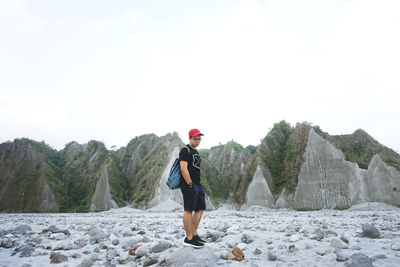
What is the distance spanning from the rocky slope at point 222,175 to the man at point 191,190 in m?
26.6

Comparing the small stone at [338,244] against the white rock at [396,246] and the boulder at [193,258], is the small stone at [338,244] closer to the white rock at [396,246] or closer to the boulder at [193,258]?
the white rock at [396,246]

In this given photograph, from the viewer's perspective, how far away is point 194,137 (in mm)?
4332

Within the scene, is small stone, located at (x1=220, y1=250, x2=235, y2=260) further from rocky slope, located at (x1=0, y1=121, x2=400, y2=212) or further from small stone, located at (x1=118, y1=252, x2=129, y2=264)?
rocky slope, located at (x1=0, y1=121, x2=400, y2=212)

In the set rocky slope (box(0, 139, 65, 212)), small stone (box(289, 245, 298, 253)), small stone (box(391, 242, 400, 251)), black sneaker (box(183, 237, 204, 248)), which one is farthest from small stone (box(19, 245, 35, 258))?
rocky slope (box(0, 139, 65, 212))

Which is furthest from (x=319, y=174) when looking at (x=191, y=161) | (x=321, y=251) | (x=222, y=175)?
(x=222, y=175)

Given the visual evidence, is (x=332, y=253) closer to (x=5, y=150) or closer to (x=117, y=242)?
(x=117, y=242)

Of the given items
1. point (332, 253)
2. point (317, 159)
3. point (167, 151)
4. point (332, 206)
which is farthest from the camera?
point (167, 151)

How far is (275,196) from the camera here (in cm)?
2984

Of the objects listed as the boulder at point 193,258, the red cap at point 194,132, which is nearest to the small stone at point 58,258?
the boulder at point 193,258

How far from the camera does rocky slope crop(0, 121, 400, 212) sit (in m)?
26.3

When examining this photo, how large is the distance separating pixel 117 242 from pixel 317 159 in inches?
1121

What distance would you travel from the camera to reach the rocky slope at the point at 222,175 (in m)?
26.3

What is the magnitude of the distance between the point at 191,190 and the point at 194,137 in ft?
3.10

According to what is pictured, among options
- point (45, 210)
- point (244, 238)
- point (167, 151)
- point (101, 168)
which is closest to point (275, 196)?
point (167, 151)
